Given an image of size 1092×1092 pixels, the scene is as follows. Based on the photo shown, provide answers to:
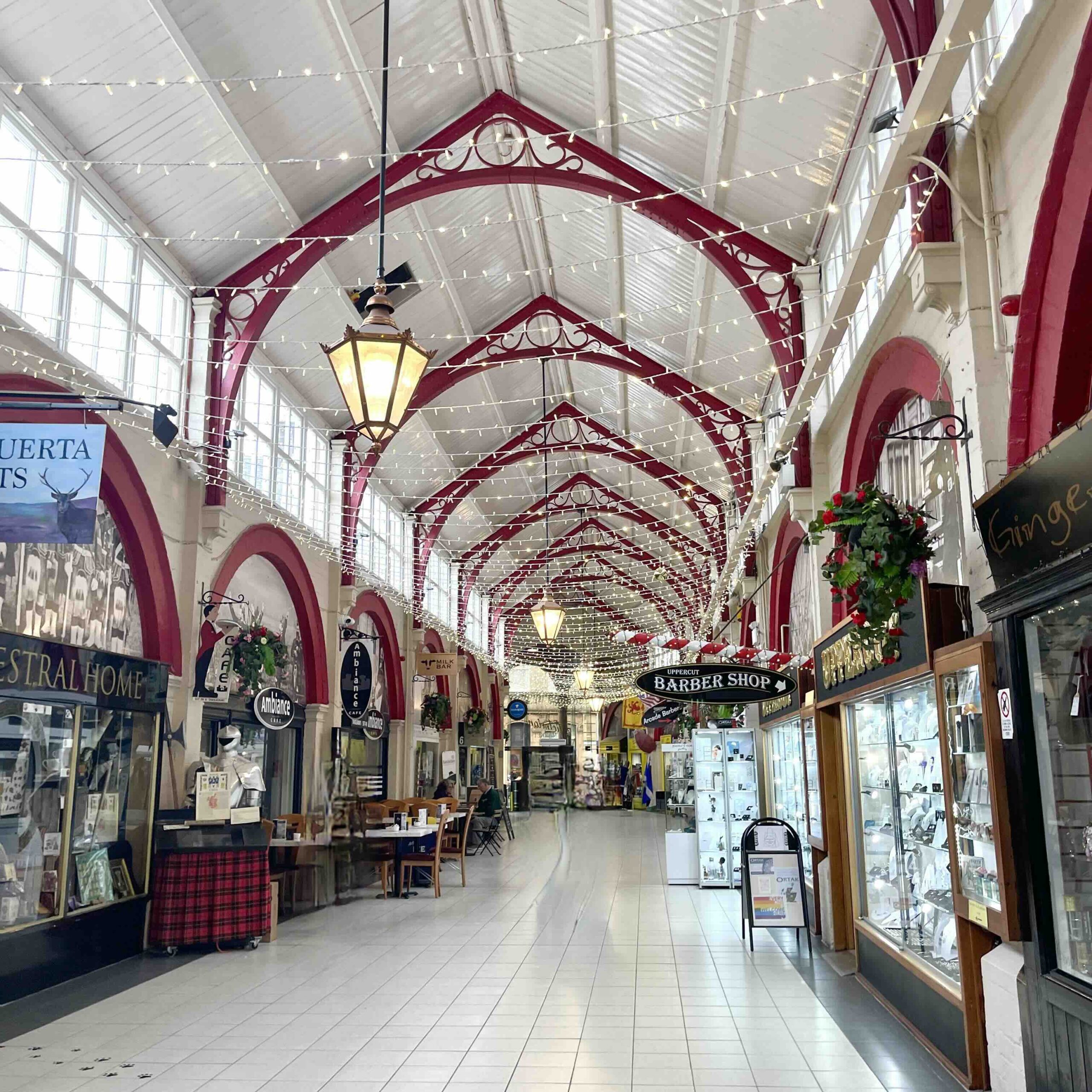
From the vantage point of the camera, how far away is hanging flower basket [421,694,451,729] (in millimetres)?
18453

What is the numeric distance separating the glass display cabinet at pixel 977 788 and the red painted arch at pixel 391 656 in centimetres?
1202

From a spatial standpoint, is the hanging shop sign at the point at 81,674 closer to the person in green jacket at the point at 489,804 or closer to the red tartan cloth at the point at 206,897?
the red tartan cloth at the point at 206,897

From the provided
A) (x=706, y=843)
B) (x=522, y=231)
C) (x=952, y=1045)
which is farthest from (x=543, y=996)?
(x=522, y=231)

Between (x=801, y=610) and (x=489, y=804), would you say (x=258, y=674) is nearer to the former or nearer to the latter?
(x=801, y=610)

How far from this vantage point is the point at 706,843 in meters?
11.8

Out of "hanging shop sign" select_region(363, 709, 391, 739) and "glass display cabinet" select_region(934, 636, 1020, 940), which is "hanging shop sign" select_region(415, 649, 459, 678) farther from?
"glass display cabinet" select_region(934, 636, 1020, 940)

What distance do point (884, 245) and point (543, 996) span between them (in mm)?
5253

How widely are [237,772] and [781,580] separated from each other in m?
6.51

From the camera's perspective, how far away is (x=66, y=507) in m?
5.18

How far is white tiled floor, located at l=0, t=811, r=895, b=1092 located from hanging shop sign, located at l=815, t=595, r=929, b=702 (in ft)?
6.53

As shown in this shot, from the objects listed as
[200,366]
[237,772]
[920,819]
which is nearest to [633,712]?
[237,772]

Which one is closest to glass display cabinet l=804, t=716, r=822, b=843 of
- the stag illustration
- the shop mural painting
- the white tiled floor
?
the white tiled floor

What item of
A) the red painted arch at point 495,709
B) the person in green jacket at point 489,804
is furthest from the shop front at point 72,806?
the red painted arch at point 495,709

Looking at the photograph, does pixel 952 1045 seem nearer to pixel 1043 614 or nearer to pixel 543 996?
pixel 1043 614
